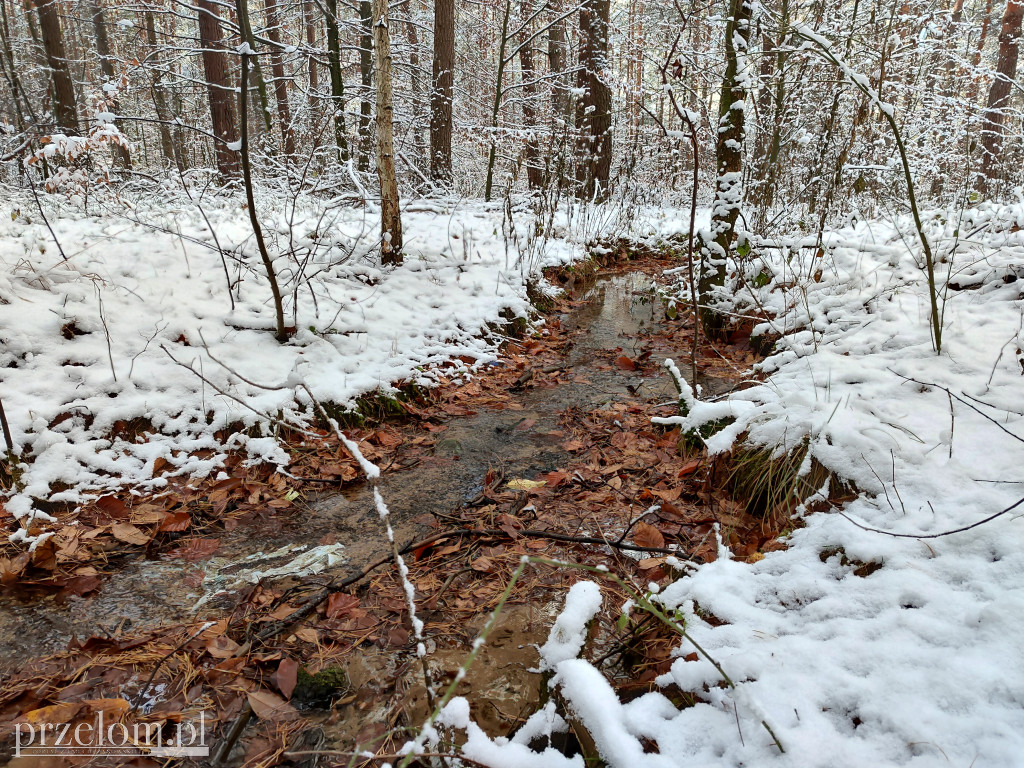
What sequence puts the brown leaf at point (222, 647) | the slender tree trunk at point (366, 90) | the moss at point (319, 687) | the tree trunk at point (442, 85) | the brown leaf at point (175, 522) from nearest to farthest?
the moss at point (319, 687)
the brown leaf at point (222, 647)
the brown leaf at point (175, 522)
the slender tree trunk at point (366, 90)
the tree trunk at point (442, 85)

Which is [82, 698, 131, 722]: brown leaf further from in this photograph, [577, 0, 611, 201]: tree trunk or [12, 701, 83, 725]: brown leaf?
[577, 0, 611, 201]: tree trunk

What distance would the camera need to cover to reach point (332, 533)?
8.54 ft

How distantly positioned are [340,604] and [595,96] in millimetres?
10563

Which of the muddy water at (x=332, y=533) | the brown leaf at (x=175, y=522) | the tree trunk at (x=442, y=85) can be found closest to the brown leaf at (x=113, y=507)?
the brown leaf at (x=175, y=522)

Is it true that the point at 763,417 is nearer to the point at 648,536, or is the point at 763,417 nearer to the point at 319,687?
the point at 648,536

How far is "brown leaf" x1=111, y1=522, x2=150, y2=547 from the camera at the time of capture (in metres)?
2.43

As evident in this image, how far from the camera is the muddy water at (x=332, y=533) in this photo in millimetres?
2029

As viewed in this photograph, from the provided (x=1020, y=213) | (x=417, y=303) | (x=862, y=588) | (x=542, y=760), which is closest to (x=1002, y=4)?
(x=1020, y=213)

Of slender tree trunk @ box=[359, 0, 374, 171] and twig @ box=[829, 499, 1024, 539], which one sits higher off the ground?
slender tree trunk @ box=[359, 0, 374, 171]

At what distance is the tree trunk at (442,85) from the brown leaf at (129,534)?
8119 mm

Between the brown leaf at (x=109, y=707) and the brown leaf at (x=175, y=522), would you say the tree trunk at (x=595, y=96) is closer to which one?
the brown leaf at (x=175, y=522)

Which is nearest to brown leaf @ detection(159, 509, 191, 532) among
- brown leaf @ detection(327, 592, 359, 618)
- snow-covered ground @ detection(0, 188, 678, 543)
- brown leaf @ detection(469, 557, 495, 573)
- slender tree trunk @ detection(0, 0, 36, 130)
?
snow-covered ground @ detection(0, 188, 678, 543)

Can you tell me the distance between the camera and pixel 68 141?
12.4 feet

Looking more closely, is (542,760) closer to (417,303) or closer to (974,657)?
(974,657)
